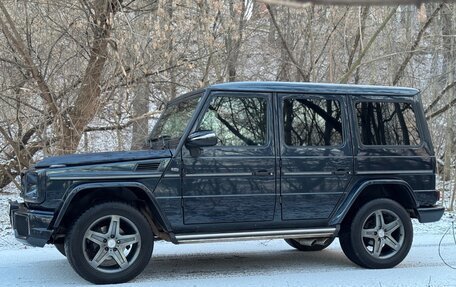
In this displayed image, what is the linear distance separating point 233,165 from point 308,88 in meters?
1.30

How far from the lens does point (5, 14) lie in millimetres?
11141

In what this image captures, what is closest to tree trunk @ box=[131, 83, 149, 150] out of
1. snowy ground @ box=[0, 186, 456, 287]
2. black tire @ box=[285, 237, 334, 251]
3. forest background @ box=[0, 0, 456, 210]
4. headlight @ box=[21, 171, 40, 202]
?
forest background @ box=[0, 0, 456, 210]

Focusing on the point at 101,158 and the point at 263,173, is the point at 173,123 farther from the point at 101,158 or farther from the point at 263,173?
the point at 263,173

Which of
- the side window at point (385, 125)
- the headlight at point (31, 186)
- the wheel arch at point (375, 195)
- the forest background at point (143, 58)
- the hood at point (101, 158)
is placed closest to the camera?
the headlight at point (31, 186)

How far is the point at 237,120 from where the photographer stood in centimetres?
680

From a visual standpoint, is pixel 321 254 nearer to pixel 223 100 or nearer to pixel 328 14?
pixel 223 100

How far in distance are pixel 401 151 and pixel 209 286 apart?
110 inches

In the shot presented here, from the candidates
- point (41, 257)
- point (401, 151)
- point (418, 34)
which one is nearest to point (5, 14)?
point (41, 257)

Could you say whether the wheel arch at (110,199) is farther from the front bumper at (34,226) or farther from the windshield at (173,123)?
the windshield at (173,123)

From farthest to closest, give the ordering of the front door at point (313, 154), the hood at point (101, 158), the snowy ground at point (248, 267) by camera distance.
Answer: the front door at point (313, 154) < the snowy ground at point (248, 267) < the hood at point (101, 158)

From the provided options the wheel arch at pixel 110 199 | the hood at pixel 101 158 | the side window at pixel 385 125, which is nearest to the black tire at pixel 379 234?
the side window at pixel 385 125

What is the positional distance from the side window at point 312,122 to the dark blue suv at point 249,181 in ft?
0.04

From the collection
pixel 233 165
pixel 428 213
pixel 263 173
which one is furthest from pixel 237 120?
pixel 428 213

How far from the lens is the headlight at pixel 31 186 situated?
616cm
